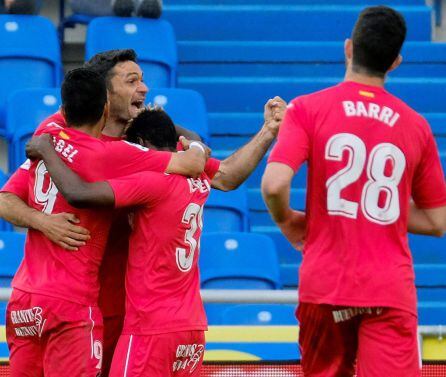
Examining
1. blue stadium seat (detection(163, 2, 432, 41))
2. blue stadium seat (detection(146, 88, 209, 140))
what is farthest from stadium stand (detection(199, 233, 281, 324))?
blue stadium seat (detection(163, 2, 432, 41))

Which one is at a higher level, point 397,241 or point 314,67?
point 397,241

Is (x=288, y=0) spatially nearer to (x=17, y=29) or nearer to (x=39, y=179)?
(x=17, y=29)

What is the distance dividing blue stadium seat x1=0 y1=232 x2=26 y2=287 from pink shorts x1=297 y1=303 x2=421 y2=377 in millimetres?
3116

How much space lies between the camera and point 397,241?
4672mm

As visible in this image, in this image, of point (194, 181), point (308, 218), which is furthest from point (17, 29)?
point (308, 218)

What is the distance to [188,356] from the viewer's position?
209 inches

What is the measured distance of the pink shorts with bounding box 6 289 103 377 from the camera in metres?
5.19

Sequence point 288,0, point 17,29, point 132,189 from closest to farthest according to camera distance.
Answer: point 132,189 → point 17,29 → point 288,0

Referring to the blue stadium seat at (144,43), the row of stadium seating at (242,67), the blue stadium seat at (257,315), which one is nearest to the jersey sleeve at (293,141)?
the blue stadium seat at (257,315)

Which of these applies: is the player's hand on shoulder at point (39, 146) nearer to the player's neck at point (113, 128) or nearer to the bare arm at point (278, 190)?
the player's neck at point (113, 128)

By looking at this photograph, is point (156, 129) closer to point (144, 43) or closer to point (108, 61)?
point (108, 61)

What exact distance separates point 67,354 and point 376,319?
1.23 meters

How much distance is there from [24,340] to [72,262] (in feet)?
1.18

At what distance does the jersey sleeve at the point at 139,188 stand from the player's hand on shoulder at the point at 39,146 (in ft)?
0.94
